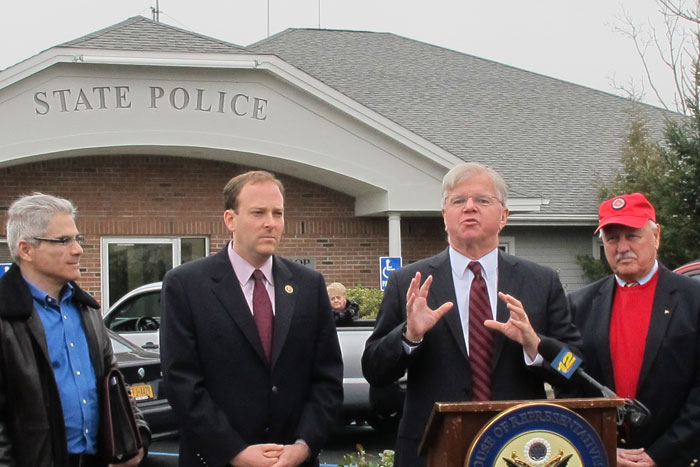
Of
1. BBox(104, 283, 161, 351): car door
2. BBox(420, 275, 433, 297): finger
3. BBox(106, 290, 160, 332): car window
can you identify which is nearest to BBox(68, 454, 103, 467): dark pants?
BBox(420, 275, 433, 297): finger

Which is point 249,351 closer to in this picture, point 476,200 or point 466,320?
point 466,320

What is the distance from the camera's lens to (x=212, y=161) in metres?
15.9

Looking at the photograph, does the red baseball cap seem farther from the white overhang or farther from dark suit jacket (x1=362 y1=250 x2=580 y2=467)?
the white overhang

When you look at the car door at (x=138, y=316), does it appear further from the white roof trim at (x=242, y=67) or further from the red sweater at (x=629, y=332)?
the red sweater at (x=629, y=332)

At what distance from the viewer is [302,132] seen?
599 inches

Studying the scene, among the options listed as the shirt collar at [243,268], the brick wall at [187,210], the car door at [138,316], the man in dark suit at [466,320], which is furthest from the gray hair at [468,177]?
the brick wall at [187,210]

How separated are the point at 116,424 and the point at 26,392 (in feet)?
1.52

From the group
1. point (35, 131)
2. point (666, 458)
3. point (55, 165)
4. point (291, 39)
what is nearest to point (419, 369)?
point (666, 458)

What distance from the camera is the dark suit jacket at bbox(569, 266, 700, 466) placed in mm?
3842

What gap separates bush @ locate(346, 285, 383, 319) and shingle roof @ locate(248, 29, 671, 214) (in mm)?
3443

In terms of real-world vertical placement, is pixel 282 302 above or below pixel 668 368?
above

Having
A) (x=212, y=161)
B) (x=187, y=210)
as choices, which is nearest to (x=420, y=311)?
(x=187, y=210)

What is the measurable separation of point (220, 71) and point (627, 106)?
1221cm

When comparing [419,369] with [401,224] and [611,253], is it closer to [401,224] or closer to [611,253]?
[611,253]
